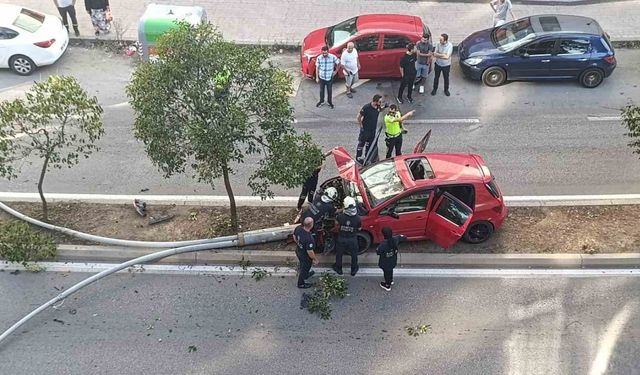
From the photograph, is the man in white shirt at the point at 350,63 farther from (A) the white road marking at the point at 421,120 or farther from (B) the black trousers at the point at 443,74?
(B) the black trousers at the point at 443,74

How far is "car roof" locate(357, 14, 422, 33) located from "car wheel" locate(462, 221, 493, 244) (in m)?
6.20

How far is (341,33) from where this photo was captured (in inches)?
587

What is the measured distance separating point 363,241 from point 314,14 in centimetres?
972

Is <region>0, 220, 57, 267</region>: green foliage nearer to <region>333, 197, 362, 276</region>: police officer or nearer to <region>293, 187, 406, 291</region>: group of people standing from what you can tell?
<region>293, 187, 406, 291</region>: group of people standing

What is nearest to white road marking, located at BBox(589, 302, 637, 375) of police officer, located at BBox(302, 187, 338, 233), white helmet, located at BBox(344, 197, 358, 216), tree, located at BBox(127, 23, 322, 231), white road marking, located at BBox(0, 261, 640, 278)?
white road marking, located at BBox(0, 261, 640, 278)

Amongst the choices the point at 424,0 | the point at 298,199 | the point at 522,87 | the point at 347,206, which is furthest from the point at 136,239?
the point at 424,0

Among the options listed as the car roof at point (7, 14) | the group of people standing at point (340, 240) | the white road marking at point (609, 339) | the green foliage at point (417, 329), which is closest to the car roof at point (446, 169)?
the group of people standing at point (340, 240)

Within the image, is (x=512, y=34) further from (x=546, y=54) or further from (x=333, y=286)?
(x=333, y=286)

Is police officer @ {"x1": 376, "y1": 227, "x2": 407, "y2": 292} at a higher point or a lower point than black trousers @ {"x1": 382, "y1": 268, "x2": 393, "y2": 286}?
higher

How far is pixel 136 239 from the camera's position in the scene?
1027 centimetres

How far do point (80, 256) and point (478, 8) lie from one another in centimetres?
1305

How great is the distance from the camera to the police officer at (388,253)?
349 inches

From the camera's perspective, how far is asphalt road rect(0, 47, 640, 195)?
1177cm

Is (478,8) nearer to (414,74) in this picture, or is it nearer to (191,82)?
(414,74)
